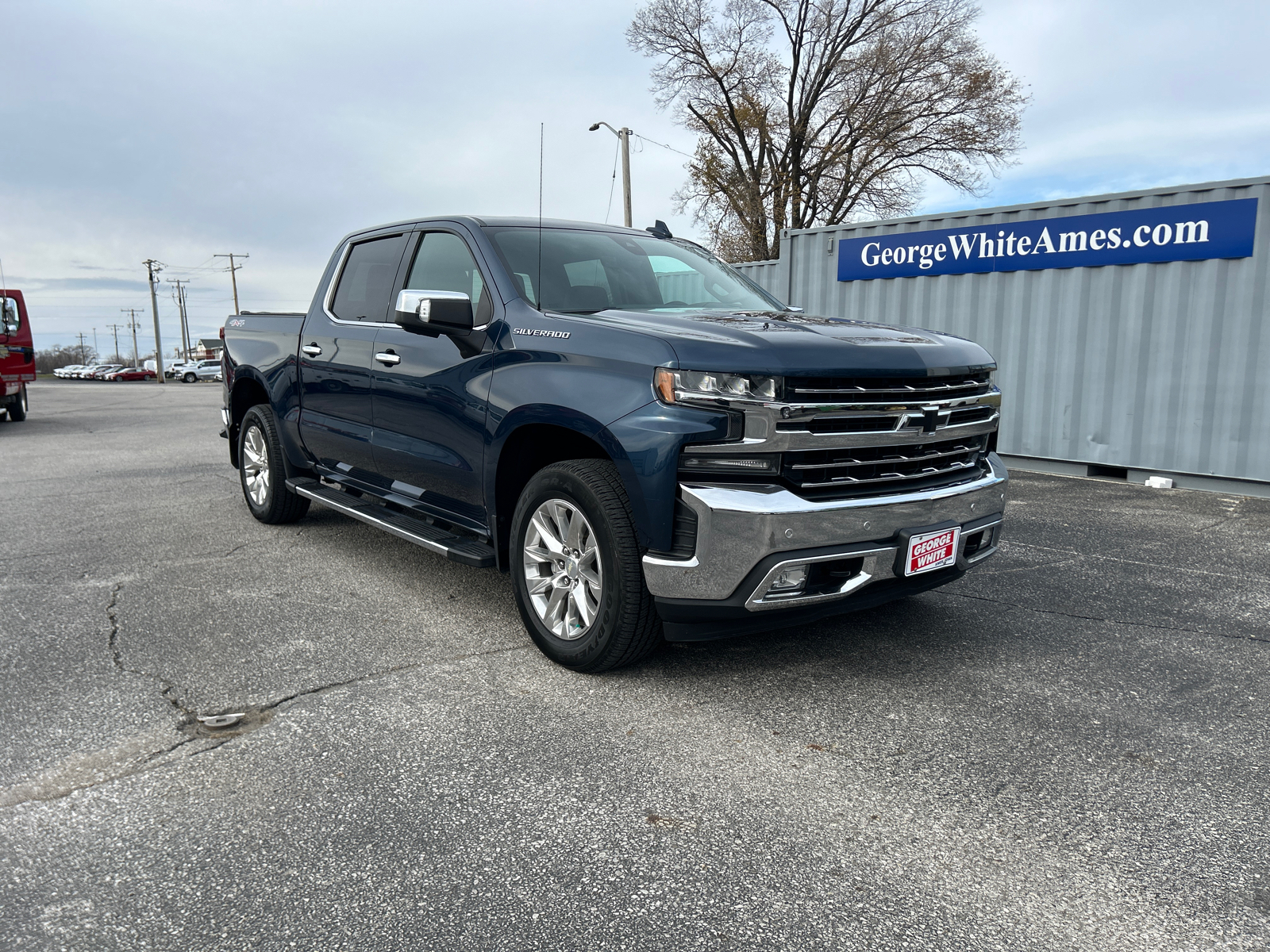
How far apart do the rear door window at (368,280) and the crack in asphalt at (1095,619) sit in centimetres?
335

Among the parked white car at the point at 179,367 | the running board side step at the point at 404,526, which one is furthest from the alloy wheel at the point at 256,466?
the parked white car at the point at 179,367

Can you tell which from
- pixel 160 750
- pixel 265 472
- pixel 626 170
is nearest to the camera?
pixel 160 750

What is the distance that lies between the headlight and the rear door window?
7.55ft

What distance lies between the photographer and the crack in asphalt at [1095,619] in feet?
13.7

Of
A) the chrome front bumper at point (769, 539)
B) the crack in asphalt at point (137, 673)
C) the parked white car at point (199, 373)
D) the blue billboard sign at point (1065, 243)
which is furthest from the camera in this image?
the parked white car at point (199, 373)

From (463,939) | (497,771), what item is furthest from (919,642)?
(463,939)

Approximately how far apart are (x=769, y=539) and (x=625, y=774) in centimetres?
89

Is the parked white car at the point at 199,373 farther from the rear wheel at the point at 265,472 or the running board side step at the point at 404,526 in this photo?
the running board side step at the point at 404,526

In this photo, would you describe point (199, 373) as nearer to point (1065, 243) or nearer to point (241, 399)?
point (241, 399)

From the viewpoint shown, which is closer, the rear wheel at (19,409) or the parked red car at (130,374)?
the rear wheel at (19,409)

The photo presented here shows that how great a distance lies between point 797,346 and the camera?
10.6ft

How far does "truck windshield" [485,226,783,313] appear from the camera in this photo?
4.09 meters

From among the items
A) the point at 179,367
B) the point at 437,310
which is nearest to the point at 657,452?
the point at 437,310

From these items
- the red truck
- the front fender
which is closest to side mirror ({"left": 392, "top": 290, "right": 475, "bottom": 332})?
the front fender
